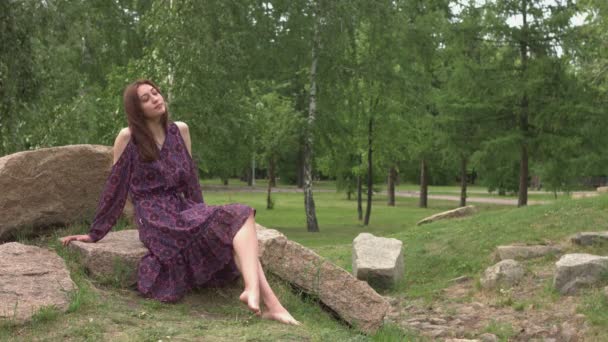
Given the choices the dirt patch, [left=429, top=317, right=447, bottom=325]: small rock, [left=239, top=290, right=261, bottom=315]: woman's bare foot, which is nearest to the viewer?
[left=239, top=290, right=261, bottom=315]: woman's bare foot

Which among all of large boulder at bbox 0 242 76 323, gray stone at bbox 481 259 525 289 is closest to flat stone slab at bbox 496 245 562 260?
gray stone at bbox 481 259 525 289

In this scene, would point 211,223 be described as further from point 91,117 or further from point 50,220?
point 91,117

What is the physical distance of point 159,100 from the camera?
17.9 feet

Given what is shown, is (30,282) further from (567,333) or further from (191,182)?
(567,333)

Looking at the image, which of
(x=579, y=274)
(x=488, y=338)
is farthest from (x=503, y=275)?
(x=488, y=338)

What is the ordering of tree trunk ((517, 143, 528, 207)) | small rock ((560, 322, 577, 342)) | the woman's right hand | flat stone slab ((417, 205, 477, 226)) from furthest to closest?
tree trunk ((517, 143, 528, 207)) → flat stone slab ((417, 205, 477, 226)) → small rock ((560, 322, 577, 342)) → the woman's right hand

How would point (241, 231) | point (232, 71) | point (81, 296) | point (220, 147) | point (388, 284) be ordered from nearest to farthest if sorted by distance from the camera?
1. point (81, 296)
2. point (241, 231)
3. point (388, 284)
4. point (232, 71)
5. point (220, 147)

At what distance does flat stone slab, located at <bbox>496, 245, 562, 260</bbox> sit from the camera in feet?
36.3

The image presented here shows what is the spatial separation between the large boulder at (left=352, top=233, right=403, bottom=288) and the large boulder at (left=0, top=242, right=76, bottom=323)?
20.0 feet

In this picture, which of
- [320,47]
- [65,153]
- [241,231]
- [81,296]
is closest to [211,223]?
[241,231]

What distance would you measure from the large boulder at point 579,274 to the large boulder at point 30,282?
21.9 feet

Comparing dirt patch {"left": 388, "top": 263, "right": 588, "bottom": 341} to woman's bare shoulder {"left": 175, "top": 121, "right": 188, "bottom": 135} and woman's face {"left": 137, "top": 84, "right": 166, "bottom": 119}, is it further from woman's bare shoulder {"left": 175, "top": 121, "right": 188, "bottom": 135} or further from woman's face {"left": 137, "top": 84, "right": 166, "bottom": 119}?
woman's face {"left": 137, "top": 84, "right": 166, "bottom": 119}

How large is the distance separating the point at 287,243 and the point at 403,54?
15.8 metres

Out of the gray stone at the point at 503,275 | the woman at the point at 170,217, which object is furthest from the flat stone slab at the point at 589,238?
the woman at the point at 170,217
